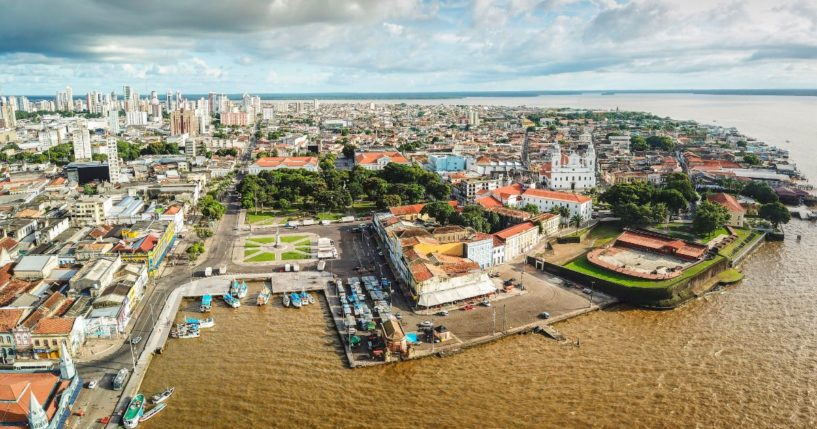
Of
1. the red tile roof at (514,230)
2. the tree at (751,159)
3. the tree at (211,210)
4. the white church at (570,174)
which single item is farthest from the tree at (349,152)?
the tree at (751,159)

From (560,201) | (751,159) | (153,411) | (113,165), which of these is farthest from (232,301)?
(751,159)

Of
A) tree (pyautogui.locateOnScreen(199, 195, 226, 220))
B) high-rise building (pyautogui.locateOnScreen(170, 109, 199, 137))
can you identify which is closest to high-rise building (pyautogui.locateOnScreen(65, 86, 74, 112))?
high-rise building (pyautogui.locateOnScreen(170, 109, 199, 137))

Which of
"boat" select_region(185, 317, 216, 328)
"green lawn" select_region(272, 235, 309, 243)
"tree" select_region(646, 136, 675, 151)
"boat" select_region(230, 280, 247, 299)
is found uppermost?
"tree" select_region(646, 136, 675, 151)

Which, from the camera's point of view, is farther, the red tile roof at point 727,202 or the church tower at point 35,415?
the red tile roof at point 727,202

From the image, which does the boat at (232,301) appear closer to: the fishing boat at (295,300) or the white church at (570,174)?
the fishing boat at (295,300)

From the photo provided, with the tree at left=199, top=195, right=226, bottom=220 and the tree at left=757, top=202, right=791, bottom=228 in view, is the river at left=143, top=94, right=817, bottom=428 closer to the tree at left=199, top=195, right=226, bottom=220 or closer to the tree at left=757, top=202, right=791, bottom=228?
the tree at left=757, top=202, right=791, bottom=228
